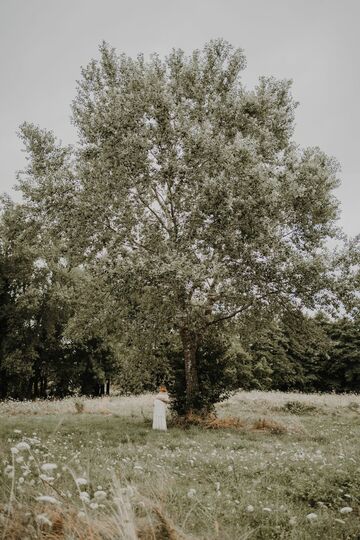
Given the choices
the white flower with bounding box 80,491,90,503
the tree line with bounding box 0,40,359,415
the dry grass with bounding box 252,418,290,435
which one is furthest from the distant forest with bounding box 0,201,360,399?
the white flower with bounding box 80,491,90,503

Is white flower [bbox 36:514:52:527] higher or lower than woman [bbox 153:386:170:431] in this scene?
higher

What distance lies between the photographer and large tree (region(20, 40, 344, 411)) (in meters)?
15.0

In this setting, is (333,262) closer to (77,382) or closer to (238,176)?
(238,176)

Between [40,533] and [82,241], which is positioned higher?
[82,241]

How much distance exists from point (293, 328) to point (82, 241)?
34.4 ft

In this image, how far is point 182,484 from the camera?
7.20 metres

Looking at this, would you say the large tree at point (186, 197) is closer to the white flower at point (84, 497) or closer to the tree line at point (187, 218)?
the tree line at point (187, 218)

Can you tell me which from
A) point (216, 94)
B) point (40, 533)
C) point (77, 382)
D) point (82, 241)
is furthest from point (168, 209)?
point (77, 382)

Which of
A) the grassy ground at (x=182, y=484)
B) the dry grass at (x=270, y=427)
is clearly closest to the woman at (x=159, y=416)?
the grassy ground at (x=182, y=484)

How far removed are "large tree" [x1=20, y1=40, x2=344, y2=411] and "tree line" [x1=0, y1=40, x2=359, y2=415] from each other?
6 centimetres

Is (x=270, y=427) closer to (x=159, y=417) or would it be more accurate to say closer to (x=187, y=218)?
(x=159, y=417)

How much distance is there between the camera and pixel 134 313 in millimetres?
16812

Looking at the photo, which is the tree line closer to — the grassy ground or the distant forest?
the distant forest

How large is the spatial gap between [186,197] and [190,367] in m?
7.57
